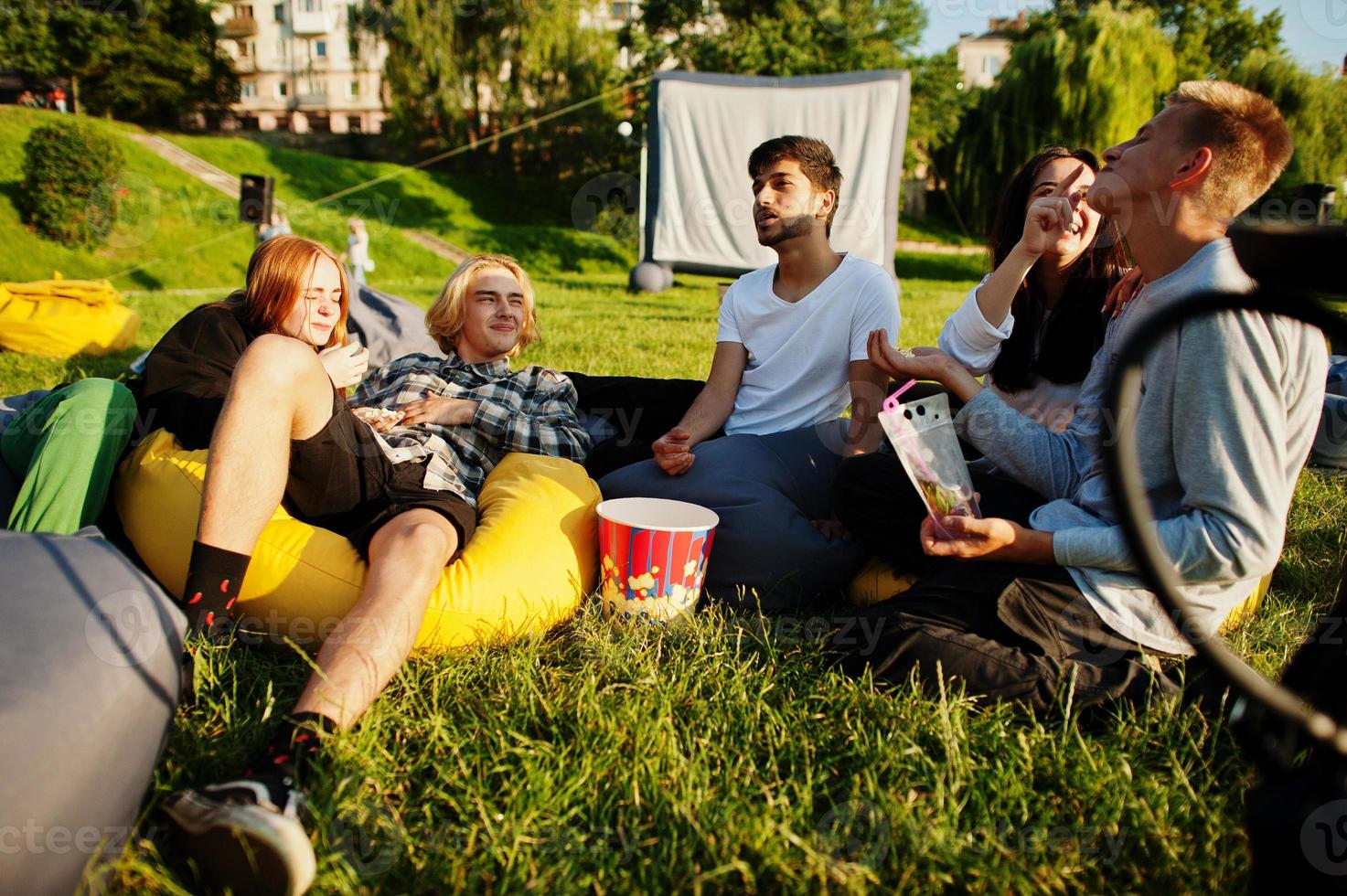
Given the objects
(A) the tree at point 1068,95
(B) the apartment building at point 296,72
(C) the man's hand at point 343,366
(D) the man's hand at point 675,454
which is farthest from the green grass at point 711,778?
(B) the apartment building at point 296,72

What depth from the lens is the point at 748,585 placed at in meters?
2.40

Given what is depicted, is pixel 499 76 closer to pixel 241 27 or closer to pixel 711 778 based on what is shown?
pixel 241 27

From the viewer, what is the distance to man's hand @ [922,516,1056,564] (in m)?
1.83

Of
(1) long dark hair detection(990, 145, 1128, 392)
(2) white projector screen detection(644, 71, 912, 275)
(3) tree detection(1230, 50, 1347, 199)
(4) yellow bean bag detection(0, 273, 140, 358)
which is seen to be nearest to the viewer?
(1) long dark hair detection(990, 145, 1128, 392)

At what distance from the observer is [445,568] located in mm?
2125

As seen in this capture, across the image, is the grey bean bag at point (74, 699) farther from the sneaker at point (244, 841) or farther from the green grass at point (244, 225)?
the green grass at point (244, 225)

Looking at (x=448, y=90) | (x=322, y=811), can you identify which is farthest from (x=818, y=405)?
(x=448, y=90)

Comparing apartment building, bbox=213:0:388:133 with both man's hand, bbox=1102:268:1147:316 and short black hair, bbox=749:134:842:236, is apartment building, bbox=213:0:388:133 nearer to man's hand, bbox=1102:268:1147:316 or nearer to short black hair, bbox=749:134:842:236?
short black hair, bbox=749:134:842:236

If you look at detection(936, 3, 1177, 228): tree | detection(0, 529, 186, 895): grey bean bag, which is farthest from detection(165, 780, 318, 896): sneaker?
detection(936, 3, 1177, 228): tree

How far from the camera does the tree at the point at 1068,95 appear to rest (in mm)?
19453

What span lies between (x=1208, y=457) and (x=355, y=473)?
188cm

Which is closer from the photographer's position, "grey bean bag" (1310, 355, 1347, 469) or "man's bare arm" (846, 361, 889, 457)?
"man's bare arm" (846, 361, 889, 457)

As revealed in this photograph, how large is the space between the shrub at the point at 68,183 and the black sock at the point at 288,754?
612 inches

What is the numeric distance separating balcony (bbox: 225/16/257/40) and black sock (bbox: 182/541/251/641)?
44.1m
